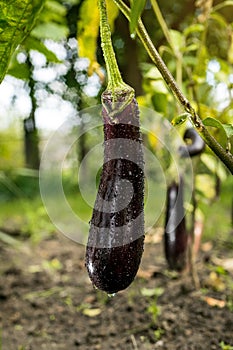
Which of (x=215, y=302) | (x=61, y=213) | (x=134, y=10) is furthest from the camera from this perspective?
(x=61, y=213)

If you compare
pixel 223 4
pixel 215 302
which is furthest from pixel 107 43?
pixel 215 302

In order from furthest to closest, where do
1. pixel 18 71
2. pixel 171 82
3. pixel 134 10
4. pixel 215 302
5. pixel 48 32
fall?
pixel 48 32 → pixel 215 302 → pixel 18 71 → pixel 171 82 → pixel 134 10

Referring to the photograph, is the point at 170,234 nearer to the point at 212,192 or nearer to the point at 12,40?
the point at 212,192

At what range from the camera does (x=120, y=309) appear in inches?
61.4

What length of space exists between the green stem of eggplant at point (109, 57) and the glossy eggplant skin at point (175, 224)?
0.93 metres

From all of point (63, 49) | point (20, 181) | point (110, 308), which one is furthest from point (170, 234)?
point (20, 181)

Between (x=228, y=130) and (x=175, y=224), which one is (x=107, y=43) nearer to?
(x=228, y=130)

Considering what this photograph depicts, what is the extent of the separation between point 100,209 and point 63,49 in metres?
→ 1.79

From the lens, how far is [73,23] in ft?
8.75

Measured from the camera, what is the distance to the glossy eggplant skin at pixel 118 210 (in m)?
0.65

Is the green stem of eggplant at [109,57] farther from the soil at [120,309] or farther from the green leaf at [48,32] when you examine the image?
the green leaf at [48,32]

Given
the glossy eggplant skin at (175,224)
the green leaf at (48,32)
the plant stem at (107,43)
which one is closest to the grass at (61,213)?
the glossy eggplant skin at (175,224)

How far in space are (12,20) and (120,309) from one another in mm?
1133

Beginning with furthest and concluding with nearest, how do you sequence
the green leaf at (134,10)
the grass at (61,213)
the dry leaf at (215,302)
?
the grass at (61,213)
the dry leaf at (215,302)
the green leaf at (134,10)
